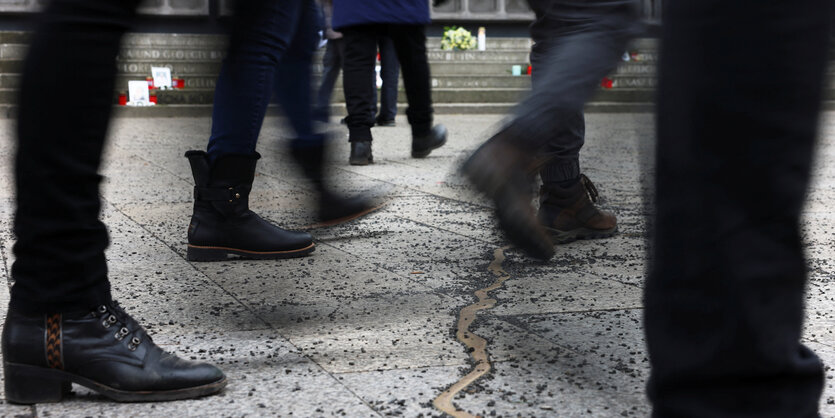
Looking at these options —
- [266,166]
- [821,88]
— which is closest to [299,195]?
[266,166]

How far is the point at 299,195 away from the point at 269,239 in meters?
1.59

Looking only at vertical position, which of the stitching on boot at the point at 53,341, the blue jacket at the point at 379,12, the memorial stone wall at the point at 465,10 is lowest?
the stitching on boot at the point at 53,341

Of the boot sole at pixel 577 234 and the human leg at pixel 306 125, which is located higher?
the human leg at pixel 306 125

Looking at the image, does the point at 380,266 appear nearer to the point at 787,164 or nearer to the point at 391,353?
the point at 391,353

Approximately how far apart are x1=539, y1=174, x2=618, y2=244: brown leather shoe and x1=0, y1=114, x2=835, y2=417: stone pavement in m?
0.07

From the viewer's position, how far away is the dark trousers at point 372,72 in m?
5.42

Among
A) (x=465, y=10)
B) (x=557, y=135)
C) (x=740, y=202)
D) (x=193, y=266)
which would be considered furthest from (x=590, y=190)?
(x=465, y=10)

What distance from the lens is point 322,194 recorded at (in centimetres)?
304

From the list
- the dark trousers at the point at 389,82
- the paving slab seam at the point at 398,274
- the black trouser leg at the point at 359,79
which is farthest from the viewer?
the dark trousers at the point at 389,82

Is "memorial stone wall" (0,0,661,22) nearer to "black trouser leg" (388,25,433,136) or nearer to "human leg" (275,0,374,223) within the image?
"black trouser leg" (388,25,433,136)

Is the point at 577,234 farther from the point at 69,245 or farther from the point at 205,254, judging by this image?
the point at 69,245

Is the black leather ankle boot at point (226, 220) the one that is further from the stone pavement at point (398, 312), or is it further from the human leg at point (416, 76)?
the human leg at point (416, 76)

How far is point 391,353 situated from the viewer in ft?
5.86

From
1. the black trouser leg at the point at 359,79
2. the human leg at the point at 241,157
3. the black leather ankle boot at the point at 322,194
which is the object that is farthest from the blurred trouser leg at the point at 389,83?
the human leg at the point at 241,157
